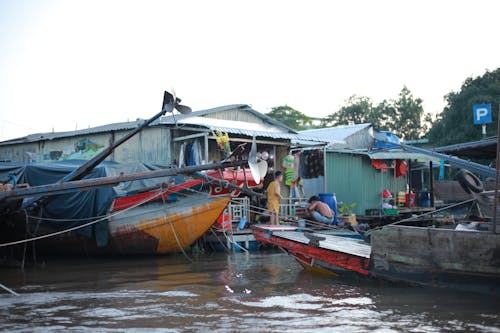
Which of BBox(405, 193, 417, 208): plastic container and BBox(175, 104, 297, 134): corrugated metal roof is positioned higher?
BBox(175, 104, 297, 134): corrugated metal roof

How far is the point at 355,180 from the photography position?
22.0 meters

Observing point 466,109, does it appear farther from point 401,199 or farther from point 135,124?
point 135,124

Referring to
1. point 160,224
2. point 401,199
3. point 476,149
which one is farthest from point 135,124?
point 401,199

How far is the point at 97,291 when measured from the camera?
8.53 m

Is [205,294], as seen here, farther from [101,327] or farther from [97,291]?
[101,327]

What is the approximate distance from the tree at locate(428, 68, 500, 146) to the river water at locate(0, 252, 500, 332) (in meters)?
20.6

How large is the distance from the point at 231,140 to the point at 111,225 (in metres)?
4.38

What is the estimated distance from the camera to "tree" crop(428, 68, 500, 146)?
1097 inches


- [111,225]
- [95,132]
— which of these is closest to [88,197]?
[111,225]

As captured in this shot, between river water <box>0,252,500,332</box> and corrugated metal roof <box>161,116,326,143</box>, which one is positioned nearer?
river water <box>0,252,500,332</box>

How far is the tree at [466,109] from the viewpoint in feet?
91.4

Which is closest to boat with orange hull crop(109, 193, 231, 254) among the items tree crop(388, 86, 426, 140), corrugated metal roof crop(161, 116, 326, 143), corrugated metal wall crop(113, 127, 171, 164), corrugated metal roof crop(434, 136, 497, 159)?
corrugated metal roof crop(161, 116, 326, 143)

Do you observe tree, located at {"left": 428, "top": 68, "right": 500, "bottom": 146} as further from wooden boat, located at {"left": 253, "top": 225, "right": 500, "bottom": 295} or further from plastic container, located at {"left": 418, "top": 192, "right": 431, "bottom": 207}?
wooden boat, located at {"left": 253, "top": 225, "right": 500, "bottom": 295}

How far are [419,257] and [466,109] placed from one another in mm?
23306
